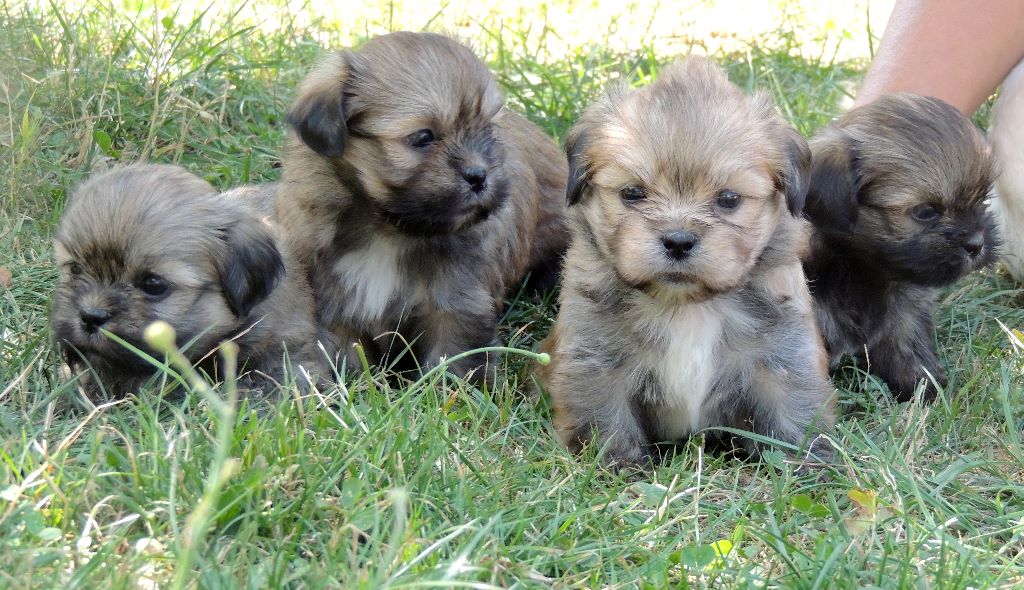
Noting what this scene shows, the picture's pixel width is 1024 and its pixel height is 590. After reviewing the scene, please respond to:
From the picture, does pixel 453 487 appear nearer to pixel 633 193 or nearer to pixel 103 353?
pixel 633 193

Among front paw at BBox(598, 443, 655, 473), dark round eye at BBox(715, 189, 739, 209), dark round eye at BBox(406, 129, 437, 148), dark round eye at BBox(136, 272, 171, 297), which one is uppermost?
dark round eye at BBox(715, 189, 739, 209)

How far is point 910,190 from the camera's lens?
403 centimetres

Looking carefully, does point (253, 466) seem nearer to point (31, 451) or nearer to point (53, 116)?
point (31, 451)

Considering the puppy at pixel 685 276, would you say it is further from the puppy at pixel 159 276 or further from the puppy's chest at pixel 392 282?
the puppy at pixel 159 276

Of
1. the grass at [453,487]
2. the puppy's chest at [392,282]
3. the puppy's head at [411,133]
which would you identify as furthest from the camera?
the puppy's chest at [392,282]

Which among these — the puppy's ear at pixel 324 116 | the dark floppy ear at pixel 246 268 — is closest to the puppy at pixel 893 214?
the puppy's ear at pixel 324 116

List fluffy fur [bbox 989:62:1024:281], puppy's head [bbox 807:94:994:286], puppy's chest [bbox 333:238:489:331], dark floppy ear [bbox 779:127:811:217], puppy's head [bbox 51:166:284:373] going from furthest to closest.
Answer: fluffy fur [bbox 989:62:1024:281] < puppy's chest [bbox 333:238:489:331] < puppy's head [bbox 807:94:994:286] < puppy's head [bbox 51:166:284:373] < dark floppy ear [bbox 779:127:811:217]

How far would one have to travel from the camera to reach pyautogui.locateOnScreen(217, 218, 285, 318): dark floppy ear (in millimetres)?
3857

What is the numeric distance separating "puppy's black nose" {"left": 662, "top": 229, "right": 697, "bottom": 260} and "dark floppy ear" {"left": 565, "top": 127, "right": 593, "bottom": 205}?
44 cm

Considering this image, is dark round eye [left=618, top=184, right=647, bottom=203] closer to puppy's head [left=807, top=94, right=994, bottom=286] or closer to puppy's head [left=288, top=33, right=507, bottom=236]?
puppy's head [left=288, top=33, right=507, bottom=236]

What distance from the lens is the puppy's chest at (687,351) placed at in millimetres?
3666

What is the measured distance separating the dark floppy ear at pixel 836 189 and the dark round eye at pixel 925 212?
0.20 m

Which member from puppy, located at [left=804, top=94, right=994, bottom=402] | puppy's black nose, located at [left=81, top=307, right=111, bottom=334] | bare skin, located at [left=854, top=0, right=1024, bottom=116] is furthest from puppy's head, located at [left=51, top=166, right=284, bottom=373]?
bare skin, located at [left=854, top=0, right=1024, bottom=116]

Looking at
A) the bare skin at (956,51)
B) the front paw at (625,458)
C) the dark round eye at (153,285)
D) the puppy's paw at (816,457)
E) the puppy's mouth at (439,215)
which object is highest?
the bare skin at (956,51)
